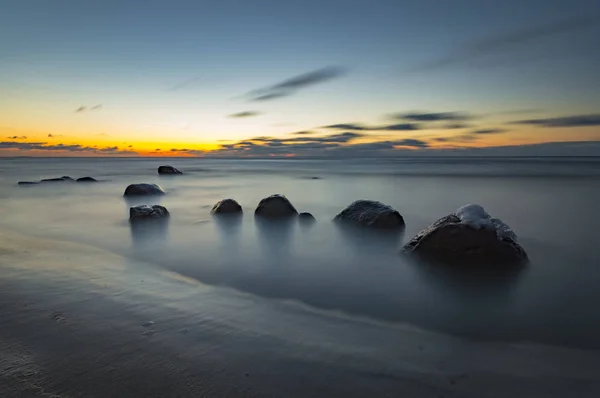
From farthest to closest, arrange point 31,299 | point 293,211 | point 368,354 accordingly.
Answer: point 293,211 < point 31,299 < point 368,354

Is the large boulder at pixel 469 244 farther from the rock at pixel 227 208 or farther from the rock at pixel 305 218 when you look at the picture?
the rock at pixel 227 208

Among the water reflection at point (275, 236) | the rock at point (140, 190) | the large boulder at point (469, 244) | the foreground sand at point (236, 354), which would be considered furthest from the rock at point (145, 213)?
the large boulder at point (469, 244)

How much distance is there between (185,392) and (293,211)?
302 inches

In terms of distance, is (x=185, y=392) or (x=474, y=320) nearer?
(x=185, y=392)

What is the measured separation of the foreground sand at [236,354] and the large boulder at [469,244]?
93.0 inches

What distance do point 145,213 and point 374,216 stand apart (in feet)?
20.0

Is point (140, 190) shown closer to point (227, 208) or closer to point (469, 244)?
point (227, 208)

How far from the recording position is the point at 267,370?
2709mm

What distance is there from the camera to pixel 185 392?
2.42 metres

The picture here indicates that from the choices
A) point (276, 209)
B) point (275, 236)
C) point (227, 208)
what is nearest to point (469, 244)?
point (275, 236)

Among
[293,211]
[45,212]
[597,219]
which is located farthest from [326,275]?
[45,212]

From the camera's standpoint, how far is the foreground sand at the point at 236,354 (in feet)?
8.23

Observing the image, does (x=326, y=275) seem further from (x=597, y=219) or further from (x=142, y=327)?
(x=597, y=219)

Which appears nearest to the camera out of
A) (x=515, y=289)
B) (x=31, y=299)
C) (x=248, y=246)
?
(x=31, y=299)
